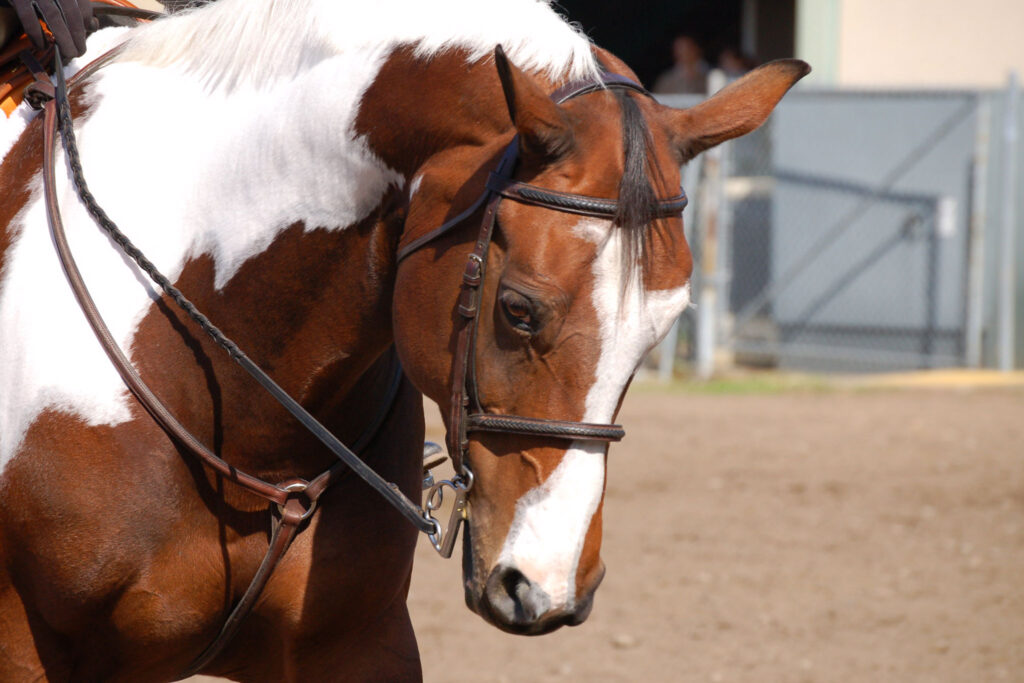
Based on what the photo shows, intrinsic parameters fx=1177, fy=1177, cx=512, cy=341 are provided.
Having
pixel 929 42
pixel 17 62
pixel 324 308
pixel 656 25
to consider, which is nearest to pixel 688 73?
pixel 929 42

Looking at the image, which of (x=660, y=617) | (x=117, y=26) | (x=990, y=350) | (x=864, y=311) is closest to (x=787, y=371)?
(x=864, y=311)

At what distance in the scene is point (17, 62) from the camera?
90.2 inches

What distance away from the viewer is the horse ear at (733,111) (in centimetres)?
194

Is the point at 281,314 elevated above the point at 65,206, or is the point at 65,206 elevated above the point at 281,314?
the point at 65,206

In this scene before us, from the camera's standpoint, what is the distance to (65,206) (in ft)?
6.94

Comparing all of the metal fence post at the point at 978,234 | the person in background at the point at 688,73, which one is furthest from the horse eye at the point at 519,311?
the person in background at the point at 688,73

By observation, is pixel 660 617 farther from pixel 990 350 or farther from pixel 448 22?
pixel 990 350

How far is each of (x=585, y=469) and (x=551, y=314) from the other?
0.24m

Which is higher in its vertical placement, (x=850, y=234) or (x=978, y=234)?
(x=978, y=234)

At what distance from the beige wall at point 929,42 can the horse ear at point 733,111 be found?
869 cm

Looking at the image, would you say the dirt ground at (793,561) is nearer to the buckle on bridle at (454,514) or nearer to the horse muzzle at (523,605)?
the buckle on bridle at (454,514)

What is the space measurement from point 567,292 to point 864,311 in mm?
7928

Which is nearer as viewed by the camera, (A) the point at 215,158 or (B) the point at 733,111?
(B) the point at 733,111

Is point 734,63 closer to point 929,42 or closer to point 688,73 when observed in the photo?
point 688,73
